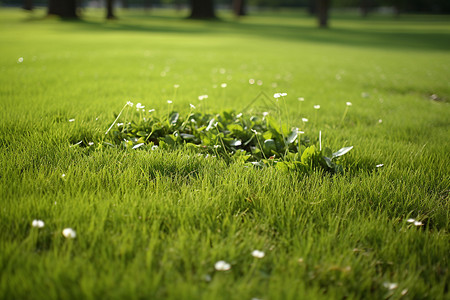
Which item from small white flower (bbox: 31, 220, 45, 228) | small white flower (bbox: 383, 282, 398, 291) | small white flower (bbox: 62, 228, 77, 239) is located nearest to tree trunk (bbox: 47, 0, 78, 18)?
small white flower (bbox: 31, 220, 45, 228)

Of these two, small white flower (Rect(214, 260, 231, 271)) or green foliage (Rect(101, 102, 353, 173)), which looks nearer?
small white flower (Rect(214, 260, 231, 271))

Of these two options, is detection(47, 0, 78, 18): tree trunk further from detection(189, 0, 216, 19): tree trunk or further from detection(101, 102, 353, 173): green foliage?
detection(101, 102, 353, 173): green foliage

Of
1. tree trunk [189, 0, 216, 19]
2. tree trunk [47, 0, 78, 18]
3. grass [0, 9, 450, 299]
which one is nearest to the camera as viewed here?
grass [0, 9, 450, 299]

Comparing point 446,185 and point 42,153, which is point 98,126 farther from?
point 446,185

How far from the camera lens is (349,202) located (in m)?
1.95

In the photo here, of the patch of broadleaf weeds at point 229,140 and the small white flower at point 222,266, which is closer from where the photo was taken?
the small white flower at point 222,266

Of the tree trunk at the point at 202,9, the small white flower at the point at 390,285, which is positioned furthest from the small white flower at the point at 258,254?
the tree trunk at the point at 202,9

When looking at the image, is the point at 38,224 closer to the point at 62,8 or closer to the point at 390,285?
the point at 390,285

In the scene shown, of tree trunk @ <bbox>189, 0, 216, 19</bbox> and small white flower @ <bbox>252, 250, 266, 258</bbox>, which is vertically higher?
tree trunk @ <bbox>189, 0, 216, 19</bbox>

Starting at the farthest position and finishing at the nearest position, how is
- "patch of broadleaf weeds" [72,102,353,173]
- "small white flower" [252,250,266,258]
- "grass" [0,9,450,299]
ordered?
1. "patch of broadleaf weeds" [72,102,353,173]
2. "small white flower" [252,250,266,258]
3. "grass" [0,9,450,299]

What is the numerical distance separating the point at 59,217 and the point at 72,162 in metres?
0.73

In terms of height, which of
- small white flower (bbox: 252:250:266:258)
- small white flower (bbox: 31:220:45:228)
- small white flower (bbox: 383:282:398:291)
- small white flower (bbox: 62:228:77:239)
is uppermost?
small white flower (bbox: 31:220:45:228)

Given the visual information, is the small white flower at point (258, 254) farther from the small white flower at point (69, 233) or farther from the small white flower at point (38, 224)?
the small white flower at point (38, 224)

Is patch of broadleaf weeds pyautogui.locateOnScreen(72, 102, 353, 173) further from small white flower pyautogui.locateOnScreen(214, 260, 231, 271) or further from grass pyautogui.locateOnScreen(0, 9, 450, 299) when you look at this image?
small white flower pyautogui.locateOnScreen(214, 260, 231, 271)
